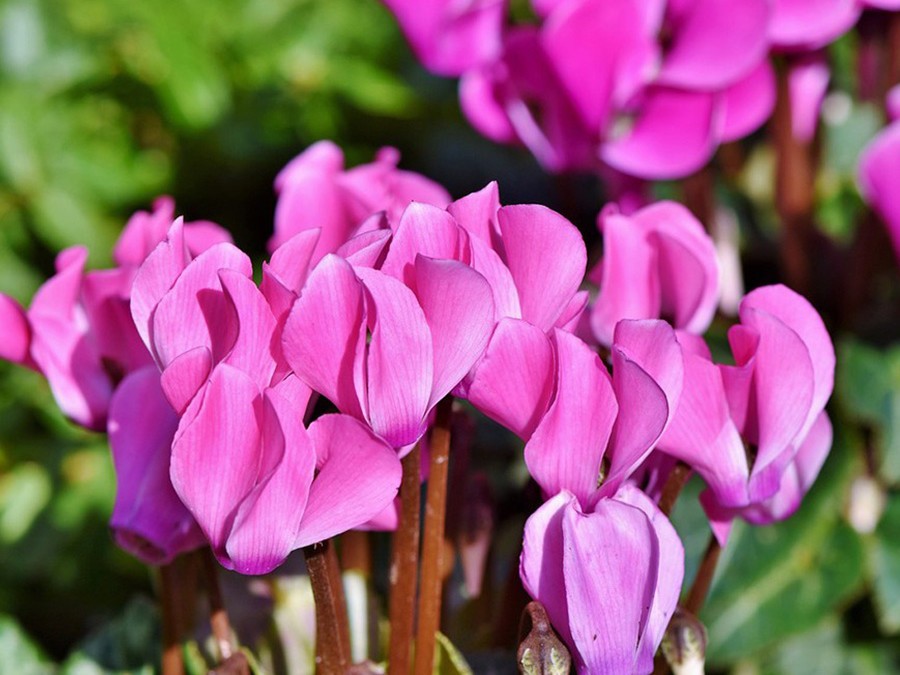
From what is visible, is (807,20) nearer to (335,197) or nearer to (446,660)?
(335,197)

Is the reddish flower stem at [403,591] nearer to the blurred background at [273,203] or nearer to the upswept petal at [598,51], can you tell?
the blurred background at [273,203]

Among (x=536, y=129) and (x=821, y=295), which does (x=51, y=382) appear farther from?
(x=821, y=295)

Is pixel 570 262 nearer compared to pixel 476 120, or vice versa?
pixel 570 262

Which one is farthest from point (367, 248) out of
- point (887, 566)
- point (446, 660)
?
point (887, 566)

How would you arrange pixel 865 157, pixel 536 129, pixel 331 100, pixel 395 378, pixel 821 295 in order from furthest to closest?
pixel 331 100 → pixel 821 295 → pixel 536 129 → pixel 865 157 → pixel 395 378

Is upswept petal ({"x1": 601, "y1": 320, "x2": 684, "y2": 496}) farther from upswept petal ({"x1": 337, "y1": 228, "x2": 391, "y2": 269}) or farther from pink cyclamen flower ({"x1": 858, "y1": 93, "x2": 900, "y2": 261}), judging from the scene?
pink cyclamen flower ({"x1": 858, "y1": 93, "x2": 900, "y2": 261})

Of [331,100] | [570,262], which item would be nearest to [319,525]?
[570,262]

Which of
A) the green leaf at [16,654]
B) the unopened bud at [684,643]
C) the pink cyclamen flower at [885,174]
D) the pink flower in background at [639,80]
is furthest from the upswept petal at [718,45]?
the green leaf at [16,654]
